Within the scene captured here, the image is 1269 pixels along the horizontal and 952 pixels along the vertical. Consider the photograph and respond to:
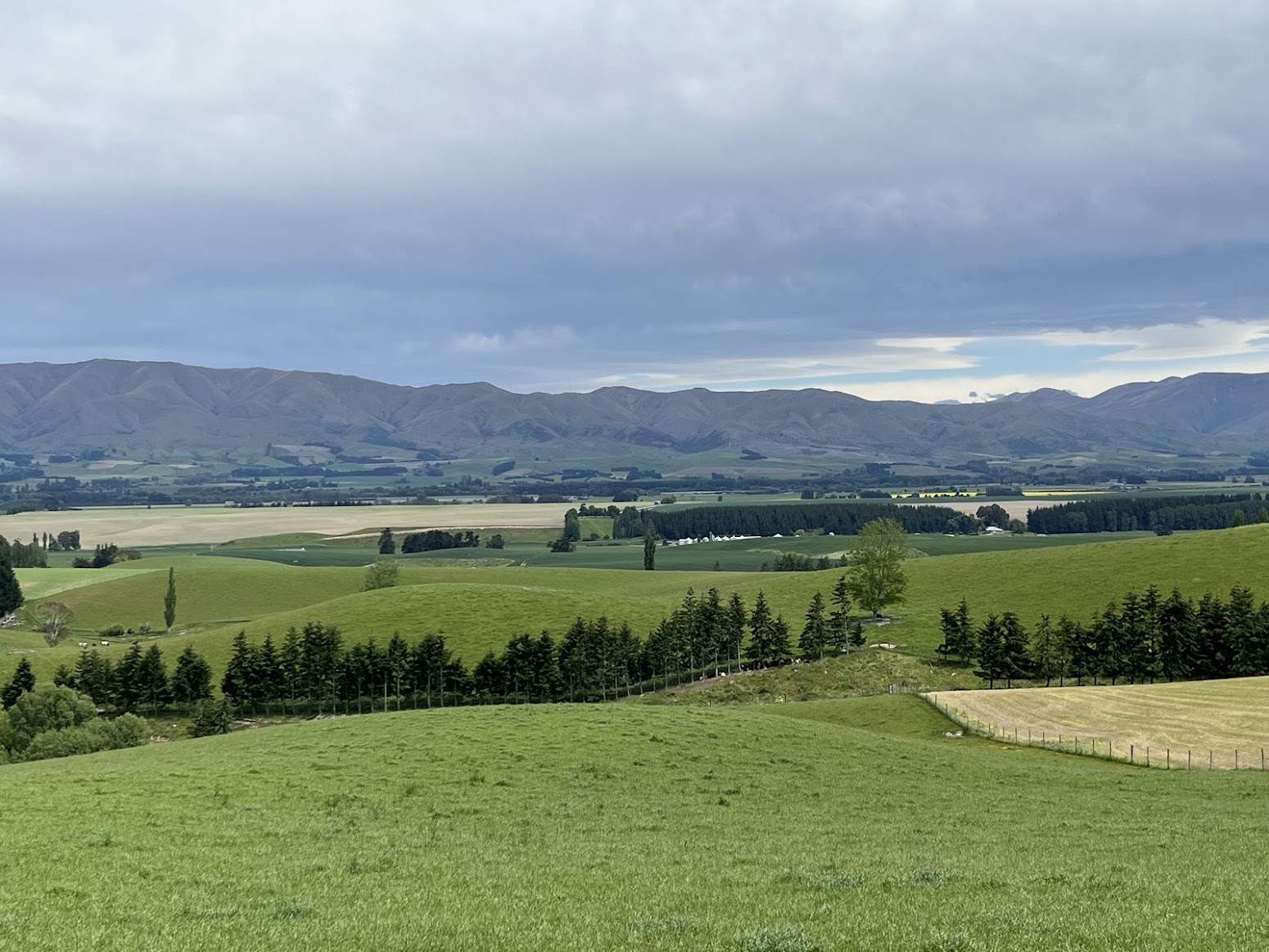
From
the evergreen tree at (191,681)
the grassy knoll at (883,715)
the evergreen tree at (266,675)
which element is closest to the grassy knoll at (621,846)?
the grassy knoll at (883,715)

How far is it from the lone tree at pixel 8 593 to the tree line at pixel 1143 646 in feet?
517

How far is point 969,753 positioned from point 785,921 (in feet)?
130

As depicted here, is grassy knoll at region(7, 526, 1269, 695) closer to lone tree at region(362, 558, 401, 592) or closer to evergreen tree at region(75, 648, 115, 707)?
evergreen tree at region(75, 648, 115, 707)

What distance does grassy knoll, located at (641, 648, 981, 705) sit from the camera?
9619 centimetres

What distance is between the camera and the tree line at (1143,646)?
97312 millimetres

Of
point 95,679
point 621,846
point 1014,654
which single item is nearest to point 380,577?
point 95,679

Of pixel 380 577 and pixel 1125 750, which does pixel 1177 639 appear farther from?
pixel 380 577

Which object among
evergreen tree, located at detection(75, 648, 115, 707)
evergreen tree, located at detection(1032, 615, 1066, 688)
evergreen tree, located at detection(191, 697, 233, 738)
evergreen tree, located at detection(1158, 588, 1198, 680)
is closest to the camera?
evergreen tree, located at detection(191, 697, 233, 738)

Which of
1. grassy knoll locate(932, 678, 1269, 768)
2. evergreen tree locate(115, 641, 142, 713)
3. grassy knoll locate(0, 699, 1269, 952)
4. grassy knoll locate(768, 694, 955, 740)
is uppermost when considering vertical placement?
grassy knoll locate(0, 699, 1269, 952)

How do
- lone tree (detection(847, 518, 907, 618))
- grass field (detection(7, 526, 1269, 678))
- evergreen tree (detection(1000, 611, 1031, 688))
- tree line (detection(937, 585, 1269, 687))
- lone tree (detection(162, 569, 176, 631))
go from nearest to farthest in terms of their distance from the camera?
tree line (detection(937, 585, 1269, 687))
evergreen tree (detection(1000, 611, 1031, 688))
grass field (detection(7, 526, 1269, 678))
lone tree (detection(847, 518, 907, 618))
lone tree (detection(162, 569, 176, 631))

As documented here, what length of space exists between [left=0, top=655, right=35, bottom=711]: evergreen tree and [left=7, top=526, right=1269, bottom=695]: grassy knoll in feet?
17.6

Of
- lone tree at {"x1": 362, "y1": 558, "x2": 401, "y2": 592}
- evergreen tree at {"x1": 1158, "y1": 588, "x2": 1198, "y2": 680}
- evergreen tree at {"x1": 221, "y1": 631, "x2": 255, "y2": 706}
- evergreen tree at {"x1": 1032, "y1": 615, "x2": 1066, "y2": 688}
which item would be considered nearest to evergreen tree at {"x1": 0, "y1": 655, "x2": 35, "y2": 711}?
evergreen tree at {"x1": 221, "y1": 631, "x2": 255, "y2": 706}

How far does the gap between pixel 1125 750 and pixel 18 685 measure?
99.7 m

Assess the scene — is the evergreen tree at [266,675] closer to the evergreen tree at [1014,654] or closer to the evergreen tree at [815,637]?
the evergreen tree at [815,637]
